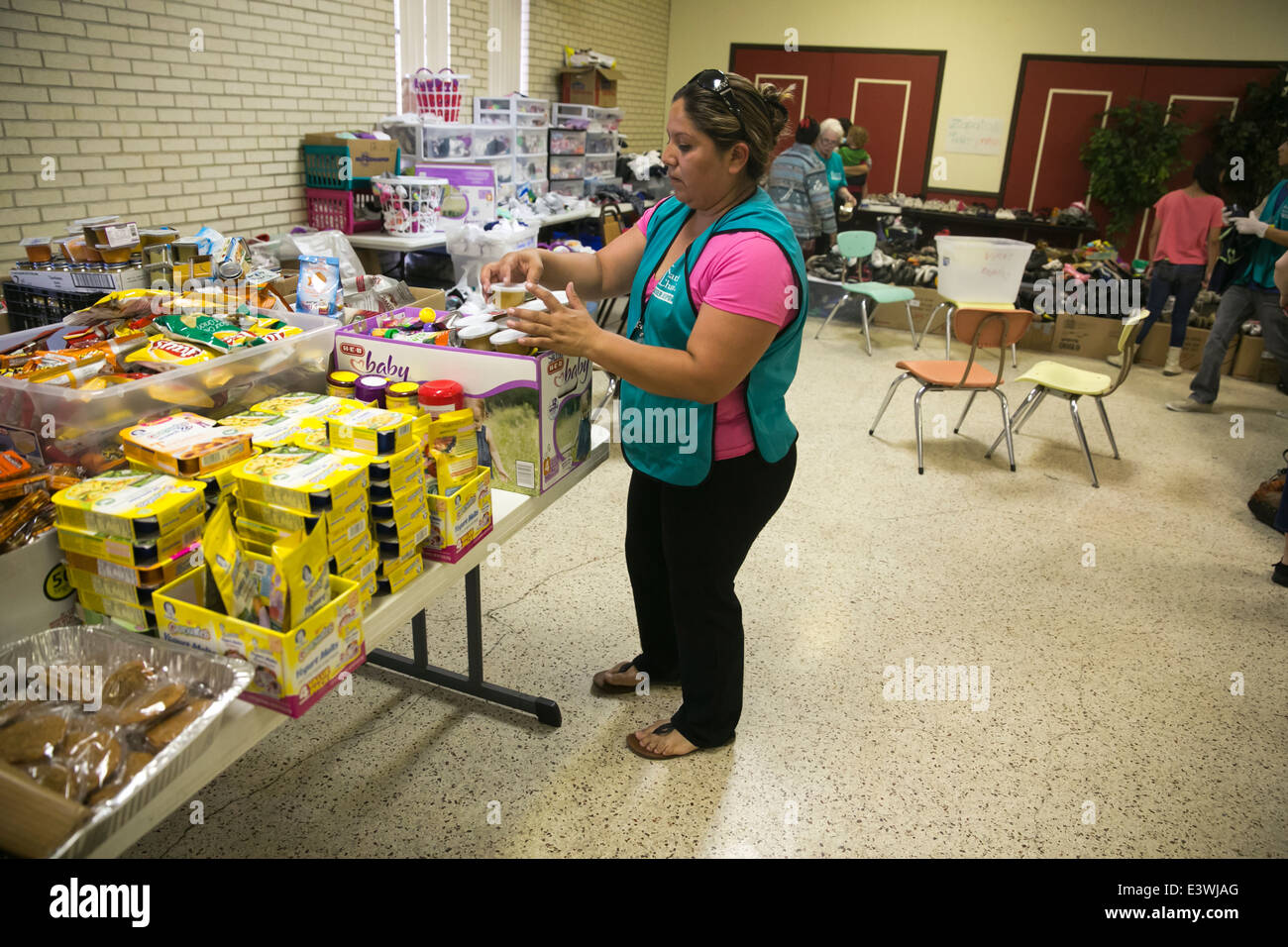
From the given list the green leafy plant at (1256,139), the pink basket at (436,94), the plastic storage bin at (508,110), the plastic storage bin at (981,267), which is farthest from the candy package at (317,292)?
the green leafy plant at (1256,139)

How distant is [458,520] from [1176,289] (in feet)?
21.8

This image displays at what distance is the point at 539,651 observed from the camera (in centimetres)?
272

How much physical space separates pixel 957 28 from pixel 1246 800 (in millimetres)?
8955

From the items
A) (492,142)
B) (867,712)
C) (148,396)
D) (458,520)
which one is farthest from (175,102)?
(867,712)

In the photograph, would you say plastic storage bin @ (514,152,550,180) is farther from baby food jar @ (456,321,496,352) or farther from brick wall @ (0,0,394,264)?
baby food jar @ (456,321,496,352)

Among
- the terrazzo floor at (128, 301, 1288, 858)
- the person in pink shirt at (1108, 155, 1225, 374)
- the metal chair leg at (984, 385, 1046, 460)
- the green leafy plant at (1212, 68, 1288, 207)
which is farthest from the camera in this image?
the green leafy plant at (1212, 68, 1288, 207)

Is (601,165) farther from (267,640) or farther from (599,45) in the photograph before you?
(267,640)

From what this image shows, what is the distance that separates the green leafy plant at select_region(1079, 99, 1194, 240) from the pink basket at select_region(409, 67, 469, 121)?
22.0 feet

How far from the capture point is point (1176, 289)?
20.5ft

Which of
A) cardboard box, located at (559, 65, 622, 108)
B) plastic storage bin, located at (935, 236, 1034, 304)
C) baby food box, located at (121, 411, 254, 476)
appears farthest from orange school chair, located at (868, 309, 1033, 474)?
cardboard box, located at (559, 65, 622, 108)

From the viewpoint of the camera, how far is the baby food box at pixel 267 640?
3.67 ft

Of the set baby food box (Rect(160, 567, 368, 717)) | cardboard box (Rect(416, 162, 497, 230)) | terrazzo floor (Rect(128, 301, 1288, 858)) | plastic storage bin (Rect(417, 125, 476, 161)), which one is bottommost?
terrazzo floor (Rect(128, 301, 1288, 858))

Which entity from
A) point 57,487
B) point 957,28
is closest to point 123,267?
point 57,487

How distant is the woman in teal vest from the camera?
5.14 feet
